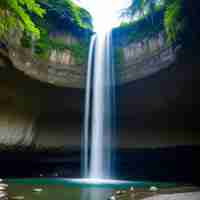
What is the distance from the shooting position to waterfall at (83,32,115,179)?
40.9 feet

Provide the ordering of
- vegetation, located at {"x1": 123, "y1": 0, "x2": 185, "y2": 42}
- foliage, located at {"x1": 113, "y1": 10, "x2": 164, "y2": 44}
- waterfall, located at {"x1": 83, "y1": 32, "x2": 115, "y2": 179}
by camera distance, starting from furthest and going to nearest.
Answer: waterfall, located at {"x1": 83, "y1": 32, "x2": 115, "y2": 179} → foliage, located at {"x1": 113, "y1": 10, "x2": 164, "y2": 44} → vegetation, located at {"x1": 123, "y1": 0, "x2": 185, "y2": 42}

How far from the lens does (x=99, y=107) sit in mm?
12953

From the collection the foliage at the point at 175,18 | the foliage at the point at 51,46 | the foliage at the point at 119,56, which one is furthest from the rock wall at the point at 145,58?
the foliage at the point at 51,46

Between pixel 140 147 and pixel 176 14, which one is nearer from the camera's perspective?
pixel 176 14

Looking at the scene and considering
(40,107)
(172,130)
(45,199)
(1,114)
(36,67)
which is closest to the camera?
(45,199)

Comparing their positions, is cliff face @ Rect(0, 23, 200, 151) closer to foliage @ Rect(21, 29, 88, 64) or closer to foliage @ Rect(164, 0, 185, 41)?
foliage @ Rect(21, 29, 88, 64)

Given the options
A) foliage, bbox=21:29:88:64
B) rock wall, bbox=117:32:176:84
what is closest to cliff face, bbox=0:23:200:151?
rock wall, bbox=117:32:176:84

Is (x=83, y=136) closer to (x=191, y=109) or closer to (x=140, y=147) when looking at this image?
(x=140, y=147)

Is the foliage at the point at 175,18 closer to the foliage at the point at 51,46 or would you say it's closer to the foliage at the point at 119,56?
the foliage at the point at 119,56

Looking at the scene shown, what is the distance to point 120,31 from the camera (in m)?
12.6

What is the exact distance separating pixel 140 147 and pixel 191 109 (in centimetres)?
367

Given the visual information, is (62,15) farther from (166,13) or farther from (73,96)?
(166,13)

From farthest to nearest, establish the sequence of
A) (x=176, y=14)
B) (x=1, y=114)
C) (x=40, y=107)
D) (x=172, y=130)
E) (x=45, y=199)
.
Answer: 1. (x=172, y=130)
2. (x=40, y=107)
3. (x=1, y=114)
4. (x=176, y=14)
5. (x=45, y=199)

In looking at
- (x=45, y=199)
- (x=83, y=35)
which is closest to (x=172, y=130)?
(x=83, y=35)
